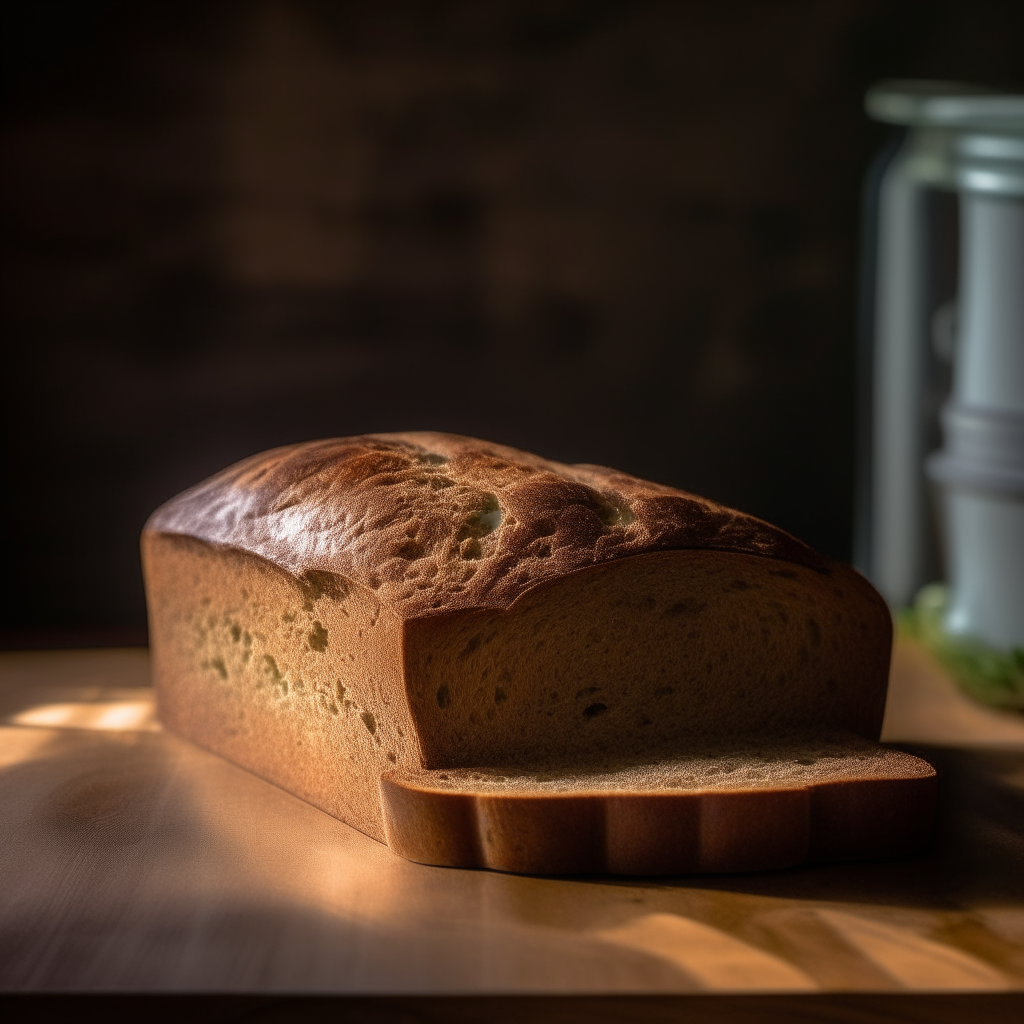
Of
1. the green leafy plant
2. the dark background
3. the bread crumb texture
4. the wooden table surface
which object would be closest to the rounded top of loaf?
the bread crumb texture

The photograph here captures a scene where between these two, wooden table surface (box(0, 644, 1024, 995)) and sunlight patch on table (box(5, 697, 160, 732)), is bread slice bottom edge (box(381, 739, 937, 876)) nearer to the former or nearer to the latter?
wooden table surface (box(0, 644, 1024, 995))

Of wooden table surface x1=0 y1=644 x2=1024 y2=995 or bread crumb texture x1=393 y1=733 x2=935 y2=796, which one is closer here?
wooden table surface x1=0 y1=644 x2=1024 y2=995

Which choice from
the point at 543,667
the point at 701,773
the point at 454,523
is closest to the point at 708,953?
the point at 701,773

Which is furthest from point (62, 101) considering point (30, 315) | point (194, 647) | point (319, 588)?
point (319, 588)

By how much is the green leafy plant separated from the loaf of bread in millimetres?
436

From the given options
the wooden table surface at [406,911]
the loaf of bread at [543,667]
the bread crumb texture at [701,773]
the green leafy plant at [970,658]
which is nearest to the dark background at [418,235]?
the green leafy plant at [970,658]

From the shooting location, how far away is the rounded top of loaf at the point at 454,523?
1.37 m

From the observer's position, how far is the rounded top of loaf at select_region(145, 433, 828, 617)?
1.37m

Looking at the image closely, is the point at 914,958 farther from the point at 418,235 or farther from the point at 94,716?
the point at 418,235

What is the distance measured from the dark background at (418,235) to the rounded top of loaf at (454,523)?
39.5 inches

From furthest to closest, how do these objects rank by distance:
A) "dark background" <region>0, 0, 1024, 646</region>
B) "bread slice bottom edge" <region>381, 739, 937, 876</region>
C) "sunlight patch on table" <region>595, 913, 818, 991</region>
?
"dark background" <region>0, 0, 1024, 646</region>
"bread slice bottom edge" <region>381, 739, 937, 876</region>
"sunlight patch on table" <region>595, 913, 818, 991</region>

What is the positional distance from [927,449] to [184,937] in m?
1.83

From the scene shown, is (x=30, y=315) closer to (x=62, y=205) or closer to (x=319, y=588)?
(x=62, y=205)

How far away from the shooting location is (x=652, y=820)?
4.15 feet
